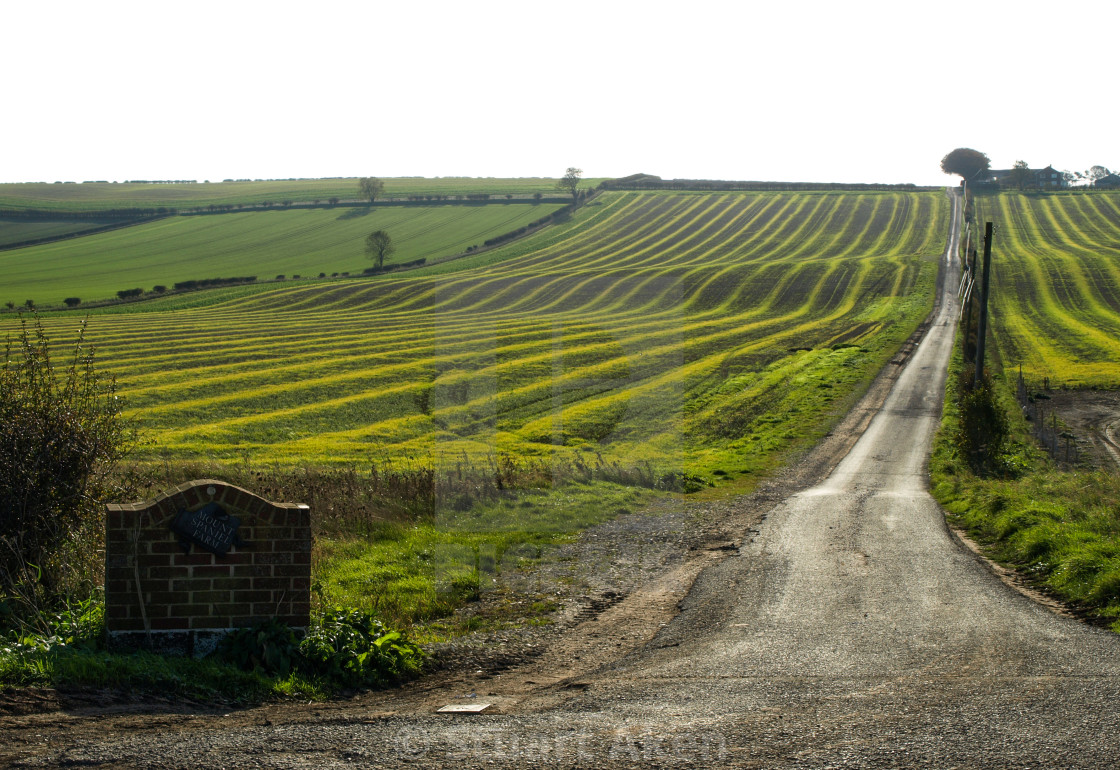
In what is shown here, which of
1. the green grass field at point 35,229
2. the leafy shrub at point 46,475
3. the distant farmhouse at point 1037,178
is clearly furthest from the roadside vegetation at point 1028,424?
the green grass field at point 35,229

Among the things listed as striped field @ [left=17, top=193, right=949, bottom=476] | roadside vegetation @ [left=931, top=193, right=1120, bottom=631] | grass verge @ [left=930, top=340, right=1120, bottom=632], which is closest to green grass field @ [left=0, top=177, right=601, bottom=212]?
striped field @ [left=17, top=193, right=949, bottom=476]

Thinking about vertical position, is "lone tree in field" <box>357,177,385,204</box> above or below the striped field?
above

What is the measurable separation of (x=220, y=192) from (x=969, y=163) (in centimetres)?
12211

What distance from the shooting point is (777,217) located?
106562 millimetres

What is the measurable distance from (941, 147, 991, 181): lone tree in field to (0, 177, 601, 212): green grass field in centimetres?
5700

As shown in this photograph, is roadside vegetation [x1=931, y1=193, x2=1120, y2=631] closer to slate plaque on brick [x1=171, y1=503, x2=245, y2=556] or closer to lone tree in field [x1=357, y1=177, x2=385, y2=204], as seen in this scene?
slate plaque on brick [x1=171, y1=503, x2=245, y2=556]

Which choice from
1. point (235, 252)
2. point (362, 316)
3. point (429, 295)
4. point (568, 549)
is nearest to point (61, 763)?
point (568, 549)

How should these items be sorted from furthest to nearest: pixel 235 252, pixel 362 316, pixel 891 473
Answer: pixel 235 252 < pixel 362 316 < pixel 891 473

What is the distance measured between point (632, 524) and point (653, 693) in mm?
7582

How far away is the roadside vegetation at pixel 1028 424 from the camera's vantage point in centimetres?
1091

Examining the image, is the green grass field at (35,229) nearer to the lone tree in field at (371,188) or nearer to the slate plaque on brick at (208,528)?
the lone tree in field at (371,188)

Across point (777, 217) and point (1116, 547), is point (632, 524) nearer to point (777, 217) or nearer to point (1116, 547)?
point (1116, 547)

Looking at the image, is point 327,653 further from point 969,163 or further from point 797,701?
point 969,163

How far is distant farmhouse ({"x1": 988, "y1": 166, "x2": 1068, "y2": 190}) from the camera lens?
135 meters
